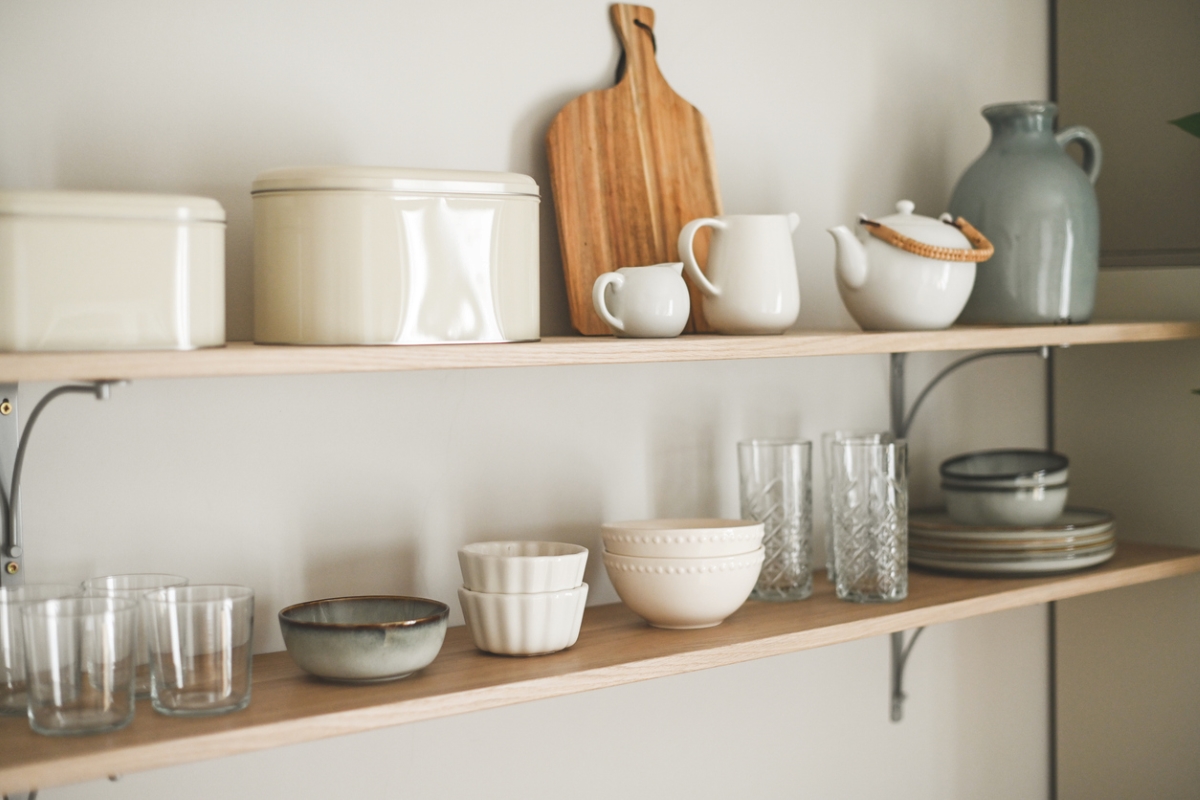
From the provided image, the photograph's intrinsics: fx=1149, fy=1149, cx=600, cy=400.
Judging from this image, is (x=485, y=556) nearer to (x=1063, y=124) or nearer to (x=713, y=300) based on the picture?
(x=713, y=300)

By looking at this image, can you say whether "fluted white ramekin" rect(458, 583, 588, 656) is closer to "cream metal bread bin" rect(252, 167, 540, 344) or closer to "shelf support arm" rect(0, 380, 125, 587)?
"cream metal bread bin" rect(252, 167, 540, 344)

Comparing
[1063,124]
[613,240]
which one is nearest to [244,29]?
[613,240]

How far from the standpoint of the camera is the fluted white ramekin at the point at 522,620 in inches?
47.6

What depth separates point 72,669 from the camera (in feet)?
3.23

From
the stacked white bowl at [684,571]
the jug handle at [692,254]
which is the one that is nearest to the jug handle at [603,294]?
the jug handle at [692,254]

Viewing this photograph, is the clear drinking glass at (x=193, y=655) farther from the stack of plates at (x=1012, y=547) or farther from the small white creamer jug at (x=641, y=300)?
the stack of plates at (x=1012, y=547)

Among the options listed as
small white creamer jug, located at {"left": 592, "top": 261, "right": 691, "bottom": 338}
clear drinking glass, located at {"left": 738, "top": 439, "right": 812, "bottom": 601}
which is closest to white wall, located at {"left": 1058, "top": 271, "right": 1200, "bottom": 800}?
clear drinking glass, located at {"left": 738, "top": 439, "right": 812, "bottom": 601}

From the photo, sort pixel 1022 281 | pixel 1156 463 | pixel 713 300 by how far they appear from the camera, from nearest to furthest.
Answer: pixel 713 300
pixel 1022 281
pixel 1156 463

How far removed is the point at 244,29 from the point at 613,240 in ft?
1.60

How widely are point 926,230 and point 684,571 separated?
56cm

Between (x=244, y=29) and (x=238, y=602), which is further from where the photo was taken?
(x=244, y=29)

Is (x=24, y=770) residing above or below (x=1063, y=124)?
below

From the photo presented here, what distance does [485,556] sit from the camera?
3.99 feet

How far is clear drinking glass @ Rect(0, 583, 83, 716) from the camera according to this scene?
1009 millimetres
